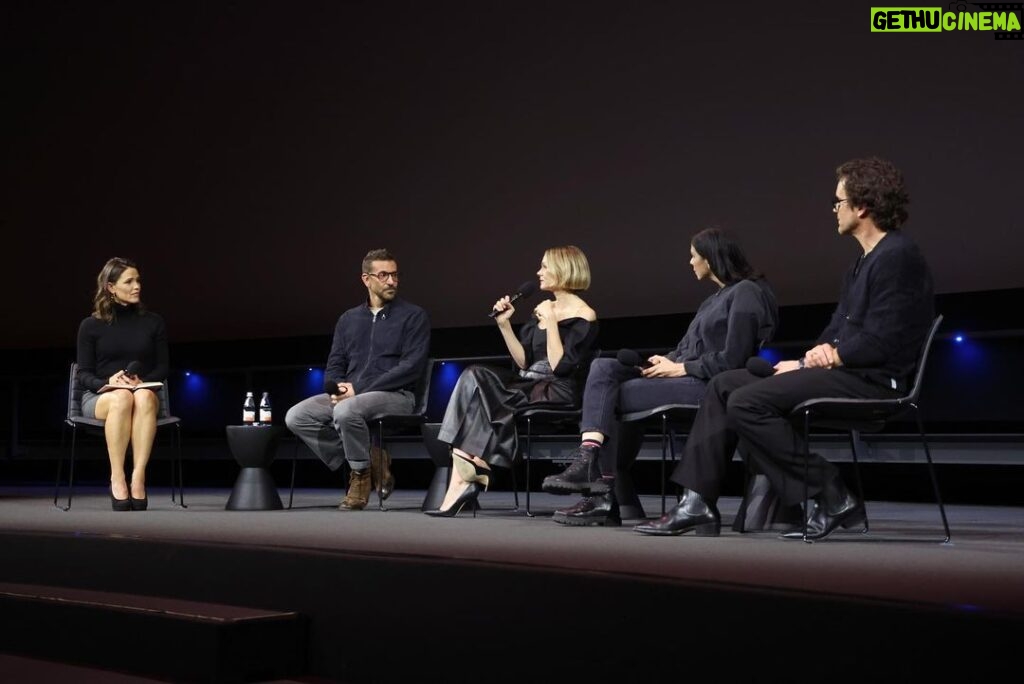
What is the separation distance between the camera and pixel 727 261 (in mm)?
3551

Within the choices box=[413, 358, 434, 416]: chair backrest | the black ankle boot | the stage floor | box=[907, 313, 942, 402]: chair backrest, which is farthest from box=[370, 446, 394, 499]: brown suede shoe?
box=[907, 313, 942, 402]: chair backrest

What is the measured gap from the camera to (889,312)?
297 centimetres

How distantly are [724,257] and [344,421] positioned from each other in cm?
173

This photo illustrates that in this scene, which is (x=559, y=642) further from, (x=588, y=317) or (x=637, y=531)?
(x=588, y=317)

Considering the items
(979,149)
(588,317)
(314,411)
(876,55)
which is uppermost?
(876,55)

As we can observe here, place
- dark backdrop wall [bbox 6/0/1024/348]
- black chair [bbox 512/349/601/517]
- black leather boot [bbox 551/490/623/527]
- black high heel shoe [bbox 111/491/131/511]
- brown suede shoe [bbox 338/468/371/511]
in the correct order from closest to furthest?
black leather boot [bbox 551/490/623/527], black chair [bbox 512/349/601/517], black high heel shoe [bbox 111/491/131/511], brown suede shoe [bbox 338/468/371/511], dark backdrop wall [bbox 6/0/1024/348]

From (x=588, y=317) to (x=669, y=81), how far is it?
205 centimetres

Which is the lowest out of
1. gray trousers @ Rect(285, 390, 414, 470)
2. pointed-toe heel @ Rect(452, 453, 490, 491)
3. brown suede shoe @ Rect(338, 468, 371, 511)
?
brown suede shoe @ Rect(338, 468, 371, 511)

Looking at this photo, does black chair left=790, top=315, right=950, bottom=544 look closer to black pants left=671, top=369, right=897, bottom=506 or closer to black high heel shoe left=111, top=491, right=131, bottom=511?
black pants left=671, top=369, right=897, bottom=506

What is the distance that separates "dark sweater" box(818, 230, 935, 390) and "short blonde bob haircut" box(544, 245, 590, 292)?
1290 millimetres

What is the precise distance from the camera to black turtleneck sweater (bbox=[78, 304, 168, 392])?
478 centimetres

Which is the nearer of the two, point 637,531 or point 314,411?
point 637,531

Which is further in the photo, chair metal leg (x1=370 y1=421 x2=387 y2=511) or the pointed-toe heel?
chair metal leg (x1=370 y1=421 x2=387 y2=511)

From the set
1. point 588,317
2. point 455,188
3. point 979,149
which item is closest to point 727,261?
point 588,317
